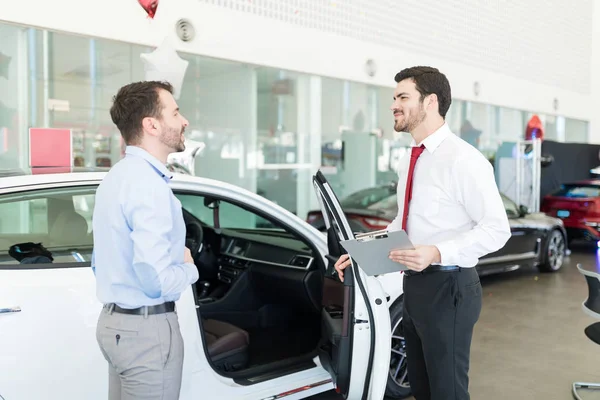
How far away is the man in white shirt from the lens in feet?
7.09

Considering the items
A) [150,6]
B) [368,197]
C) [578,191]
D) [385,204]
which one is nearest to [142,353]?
[385,204]

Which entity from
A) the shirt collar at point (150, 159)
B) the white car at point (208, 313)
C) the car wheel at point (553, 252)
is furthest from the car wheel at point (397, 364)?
the car wheel at point (553, 252)

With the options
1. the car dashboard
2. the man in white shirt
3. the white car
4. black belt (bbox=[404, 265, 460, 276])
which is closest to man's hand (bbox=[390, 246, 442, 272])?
the man in white shirt

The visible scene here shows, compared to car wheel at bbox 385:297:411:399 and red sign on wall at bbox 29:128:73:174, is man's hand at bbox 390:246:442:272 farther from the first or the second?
red sign on wall at bbox 29:128:73:174

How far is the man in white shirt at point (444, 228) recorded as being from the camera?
2.16 metres

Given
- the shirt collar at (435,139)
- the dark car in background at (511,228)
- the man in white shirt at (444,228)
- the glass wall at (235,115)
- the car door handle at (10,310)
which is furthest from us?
the dark car in background at (511,228)

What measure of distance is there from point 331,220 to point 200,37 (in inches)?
209

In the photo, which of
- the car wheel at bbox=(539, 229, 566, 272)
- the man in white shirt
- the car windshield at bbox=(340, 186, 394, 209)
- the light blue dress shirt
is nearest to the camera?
the light blue dress shirt

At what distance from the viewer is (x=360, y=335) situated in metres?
2.61

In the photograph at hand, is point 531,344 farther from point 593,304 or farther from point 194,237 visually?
point 194,237

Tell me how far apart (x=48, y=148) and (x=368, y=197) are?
4.43 m

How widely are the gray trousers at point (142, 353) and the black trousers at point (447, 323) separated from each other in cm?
100

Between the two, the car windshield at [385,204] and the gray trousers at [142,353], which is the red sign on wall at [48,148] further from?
the car windshield at [385,204]

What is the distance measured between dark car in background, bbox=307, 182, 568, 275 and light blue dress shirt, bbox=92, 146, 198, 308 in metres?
4.64
